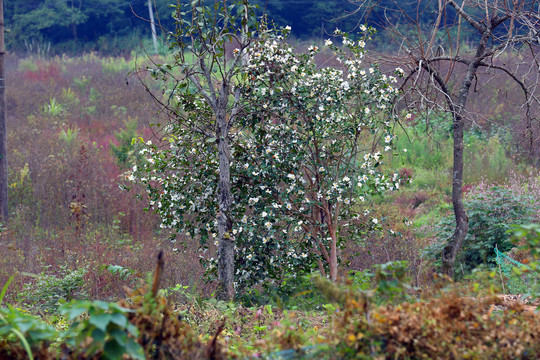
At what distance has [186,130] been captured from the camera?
5199 mm

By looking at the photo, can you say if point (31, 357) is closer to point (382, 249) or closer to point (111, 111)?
point (382, 249)

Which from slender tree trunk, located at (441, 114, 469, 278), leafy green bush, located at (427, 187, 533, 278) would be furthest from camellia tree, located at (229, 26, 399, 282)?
leafy green bush, located at (427, 187, 533, 278)

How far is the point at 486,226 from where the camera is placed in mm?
6965

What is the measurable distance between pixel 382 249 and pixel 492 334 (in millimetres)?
5187

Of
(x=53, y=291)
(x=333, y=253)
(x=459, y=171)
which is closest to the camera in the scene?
(x=333, y=253)

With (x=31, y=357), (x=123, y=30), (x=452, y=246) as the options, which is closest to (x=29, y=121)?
(x=452, y=246)

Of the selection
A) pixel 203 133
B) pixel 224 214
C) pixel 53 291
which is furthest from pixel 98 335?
pixel 53 291

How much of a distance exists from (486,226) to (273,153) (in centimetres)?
374

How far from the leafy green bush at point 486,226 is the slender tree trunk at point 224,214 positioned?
126 inches

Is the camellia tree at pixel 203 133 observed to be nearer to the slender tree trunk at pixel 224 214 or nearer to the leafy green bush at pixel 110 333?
the slender tree trunk at pixel 224 214

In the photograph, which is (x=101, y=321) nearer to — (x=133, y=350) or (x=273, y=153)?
(x=133, y=350)

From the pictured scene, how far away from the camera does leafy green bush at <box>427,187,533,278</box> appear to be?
6.60 m

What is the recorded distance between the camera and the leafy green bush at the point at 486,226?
660 cm

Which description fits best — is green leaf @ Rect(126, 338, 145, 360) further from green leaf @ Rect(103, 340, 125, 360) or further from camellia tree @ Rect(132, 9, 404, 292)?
camellia tree @ Rect(132, 9, 404, 292)
